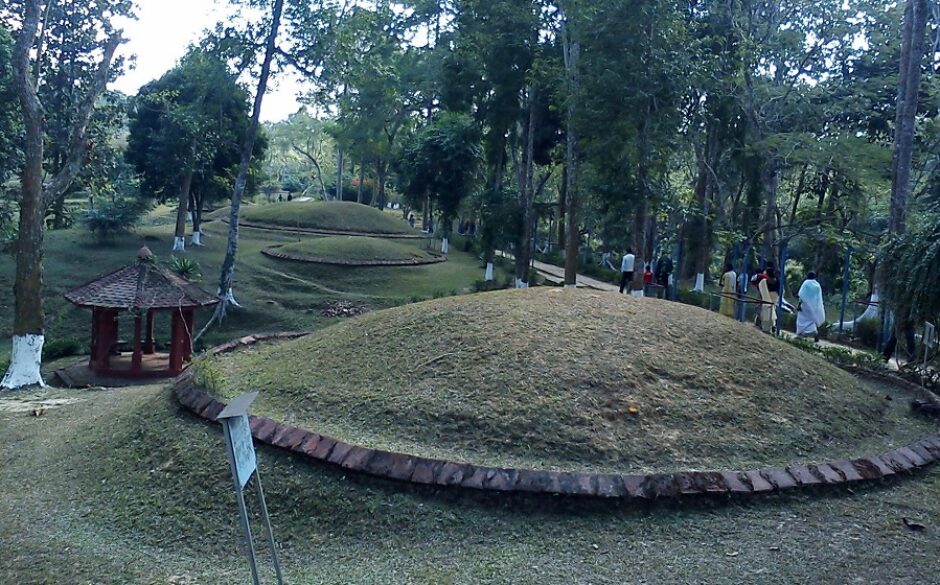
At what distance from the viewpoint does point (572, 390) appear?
5840 mm

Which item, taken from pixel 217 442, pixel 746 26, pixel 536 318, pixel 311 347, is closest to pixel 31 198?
pixel 311 347

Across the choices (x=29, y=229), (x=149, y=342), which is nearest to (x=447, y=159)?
(x=149, y=342)

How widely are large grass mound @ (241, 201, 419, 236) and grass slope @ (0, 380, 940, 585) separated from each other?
2565 centimetres

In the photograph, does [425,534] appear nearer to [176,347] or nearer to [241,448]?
[241,448]

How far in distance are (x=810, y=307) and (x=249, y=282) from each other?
15.2m

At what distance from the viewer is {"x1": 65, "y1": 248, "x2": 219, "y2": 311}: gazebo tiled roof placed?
1404cm

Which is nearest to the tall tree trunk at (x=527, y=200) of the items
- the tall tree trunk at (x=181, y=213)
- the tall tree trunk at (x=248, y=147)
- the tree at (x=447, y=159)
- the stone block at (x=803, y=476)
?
the tree at (x=447, y=159)

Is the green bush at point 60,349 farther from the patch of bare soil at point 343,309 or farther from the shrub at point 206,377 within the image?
the shrub at point 206,377

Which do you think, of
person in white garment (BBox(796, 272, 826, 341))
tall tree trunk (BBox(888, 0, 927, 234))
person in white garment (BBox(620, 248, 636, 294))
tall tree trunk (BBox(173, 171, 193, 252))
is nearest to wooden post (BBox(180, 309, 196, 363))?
tall tree trunk (BBox(173, 171, 193, 252))

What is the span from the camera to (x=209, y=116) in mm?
21031

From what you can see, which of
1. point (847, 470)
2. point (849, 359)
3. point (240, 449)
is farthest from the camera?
point (849, 359)

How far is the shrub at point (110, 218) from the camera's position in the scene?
23828mm

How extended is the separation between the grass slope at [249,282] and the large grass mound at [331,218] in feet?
12.9

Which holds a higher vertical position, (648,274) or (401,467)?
(648,274)
